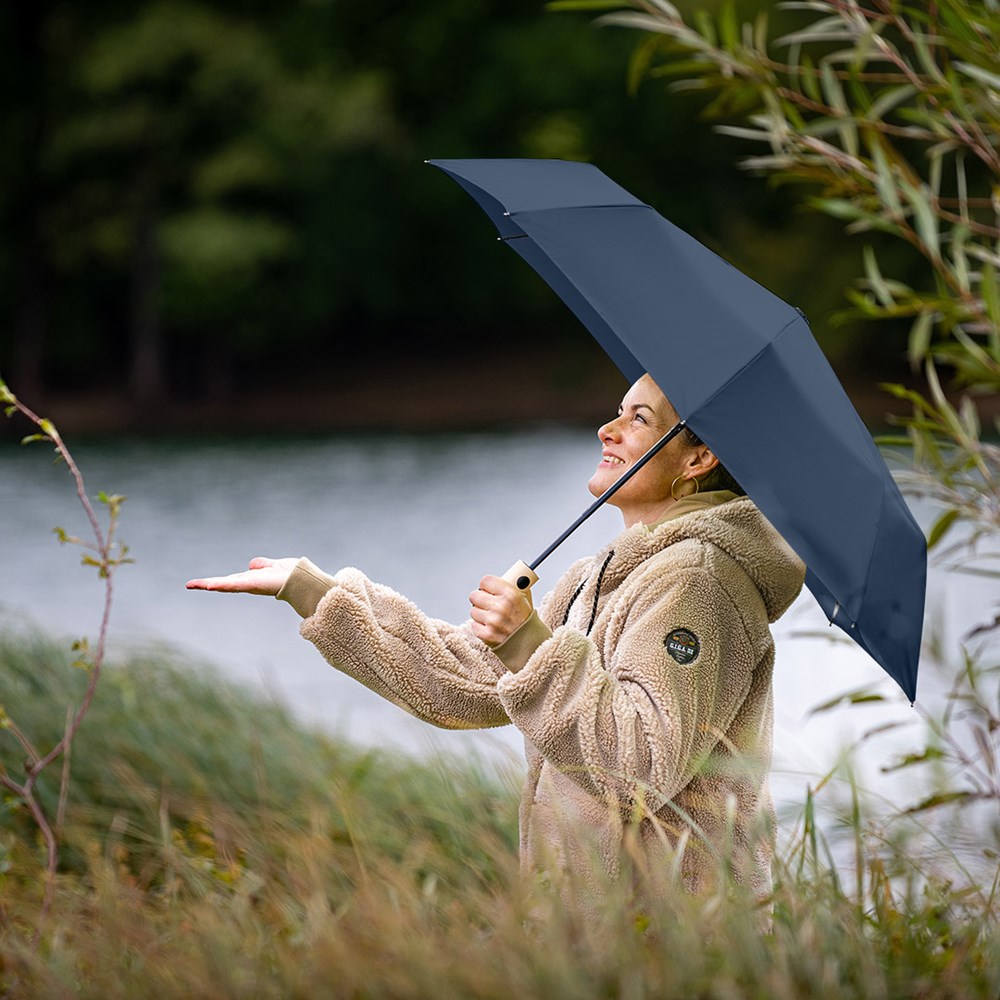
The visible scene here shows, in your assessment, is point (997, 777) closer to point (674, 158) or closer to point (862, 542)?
point (862, 542)

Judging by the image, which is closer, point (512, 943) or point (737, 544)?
point (512, 943)

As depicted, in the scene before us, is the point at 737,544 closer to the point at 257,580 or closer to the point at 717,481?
the point at 717,481

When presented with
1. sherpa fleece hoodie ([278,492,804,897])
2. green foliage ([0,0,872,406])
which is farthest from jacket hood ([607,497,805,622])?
green foliage ([0,0,872,406])

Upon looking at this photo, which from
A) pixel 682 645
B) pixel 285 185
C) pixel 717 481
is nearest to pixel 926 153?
pixel 717 481

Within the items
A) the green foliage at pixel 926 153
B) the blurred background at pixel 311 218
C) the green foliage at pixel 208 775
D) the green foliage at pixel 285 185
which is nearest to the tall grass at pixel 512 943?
the green foliage at pixel 926 153

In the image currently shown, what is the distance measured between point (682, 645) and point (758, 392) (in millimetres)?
383

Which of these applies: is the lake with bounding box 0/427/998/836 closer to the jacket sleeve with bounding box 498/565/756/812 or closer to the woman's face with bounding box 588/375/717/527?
the jacket sleeve with bounding box 498/565/756/812

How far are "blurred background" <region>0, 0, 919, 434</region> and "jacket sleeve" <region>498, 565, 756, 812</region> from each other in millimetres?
20761

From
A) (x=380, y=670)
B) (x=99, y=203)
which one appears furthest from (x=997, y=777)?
(x=99, y=203)

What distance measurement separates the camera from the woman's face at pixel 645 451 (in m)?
2.29

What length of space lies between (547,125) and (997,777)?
23.7 m

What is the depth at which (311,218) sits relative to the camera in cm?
2550

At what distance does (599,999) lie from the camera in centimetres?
162

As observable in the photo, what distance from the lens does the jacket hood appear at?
220cm
